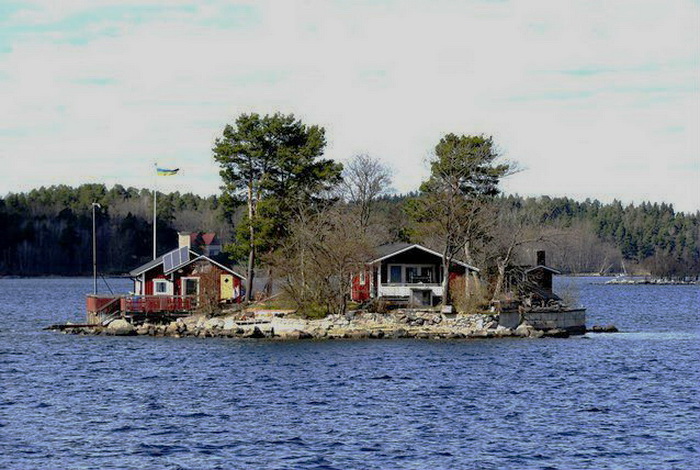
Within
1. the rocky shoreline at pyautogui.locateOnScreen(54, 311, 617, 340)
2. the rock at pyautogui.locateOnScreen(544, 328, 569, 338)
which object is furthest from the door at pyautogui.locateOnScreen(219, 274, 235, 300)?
the rock at pyautogui.locateOnScreen(544, 328, 569, 338)

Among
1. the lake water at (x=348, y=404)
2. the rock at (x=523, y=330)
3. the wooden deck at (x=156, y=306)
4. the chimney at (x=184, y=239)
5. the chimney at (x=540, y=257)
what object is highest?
the chimney at (x=184, y=239)

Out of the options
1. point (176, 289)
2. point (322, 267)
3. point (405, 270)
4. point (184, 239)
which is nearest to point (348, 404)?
point (322, 267)

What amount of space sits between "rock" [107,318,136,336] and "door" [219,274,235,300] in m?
6.58

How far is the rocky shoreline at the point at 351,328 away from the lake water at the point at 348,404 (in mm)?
1401

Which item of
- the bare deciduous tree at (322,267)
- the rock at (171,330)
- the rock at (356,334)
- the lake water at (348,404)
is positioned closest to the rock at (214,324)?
the rock at (171,330)

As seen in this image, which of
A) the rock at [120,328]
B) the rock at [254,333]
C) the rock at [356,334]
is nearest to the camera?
the rock at [356,334]

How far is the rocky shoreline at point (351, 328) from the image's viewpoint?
192ft

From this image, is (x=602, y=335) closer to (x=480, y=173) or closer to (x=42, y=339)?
(x=480, y=173)

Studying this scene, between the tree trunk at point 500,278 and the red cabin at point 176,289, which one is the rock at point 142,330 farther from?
the tree trunk at point 500,278

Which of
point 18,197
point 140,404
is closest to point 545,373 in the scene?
point 140,404

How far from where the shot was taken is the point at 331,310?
61.2m

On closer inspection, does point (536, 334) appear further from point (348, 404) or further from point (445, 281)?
point (348, 404)

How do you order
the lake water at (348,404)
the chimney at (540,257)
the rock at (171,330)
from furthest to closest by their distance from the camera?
the chimney at (540,257) → the rock at (171,330) → the lake water at (348,404)

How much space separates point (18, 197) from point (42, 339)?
141467 millimetres
